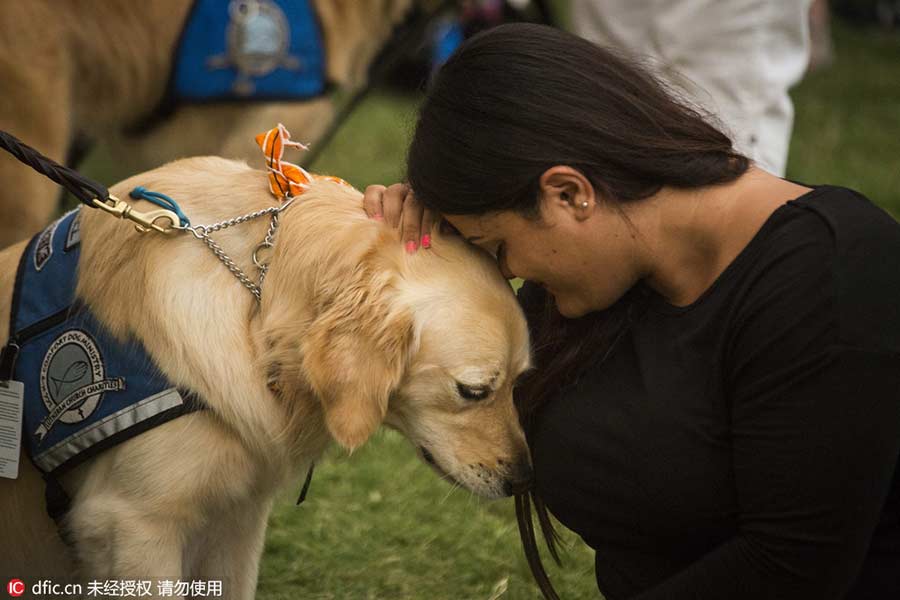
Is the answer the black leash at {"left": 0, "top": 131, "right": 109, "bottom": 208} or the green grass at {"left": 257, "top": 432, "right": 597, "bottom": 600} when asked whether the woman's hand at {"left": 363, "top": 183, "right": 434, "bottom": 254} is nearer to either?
the black leash at {"left": 0, "top": 131, "right": 109, "bottom": 208}

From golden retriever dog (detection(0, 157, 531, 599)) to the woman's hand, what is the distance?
24mm

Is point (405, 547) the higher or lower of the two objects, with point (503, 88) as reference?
lower

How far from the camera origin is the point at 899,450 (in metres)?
2.08

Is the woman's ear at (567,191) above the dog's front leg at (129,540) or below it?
above

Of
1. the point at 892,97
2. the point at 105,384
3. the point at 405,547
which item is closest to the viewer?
the point at 105,384

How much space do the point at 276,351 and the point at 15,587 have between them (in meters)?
0.87

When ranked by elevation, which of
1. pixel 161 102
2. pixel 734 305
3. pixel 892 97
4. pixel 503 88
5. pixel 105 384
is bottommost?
pixel 892 97

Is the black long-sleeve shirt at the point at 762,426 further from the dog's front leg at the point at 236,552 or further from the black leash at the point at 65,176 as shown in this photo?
the black leash at the point at 65,176

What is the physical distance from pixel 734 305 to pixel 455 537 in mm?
1560

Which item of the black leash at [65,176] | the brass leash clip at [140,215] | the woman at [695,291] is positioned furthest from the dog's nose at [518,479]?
the black leash at [65,176]

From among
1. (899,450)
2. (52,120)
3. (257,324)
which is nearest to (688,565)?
(899,450)

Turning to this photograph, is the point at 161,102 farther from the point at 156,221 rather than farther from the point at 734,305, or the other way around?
the point at 734,305

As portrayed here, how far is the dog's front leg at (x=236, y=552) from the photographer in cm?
267

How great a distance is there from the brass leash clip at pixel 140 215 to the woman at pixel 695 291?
1.32 feet
